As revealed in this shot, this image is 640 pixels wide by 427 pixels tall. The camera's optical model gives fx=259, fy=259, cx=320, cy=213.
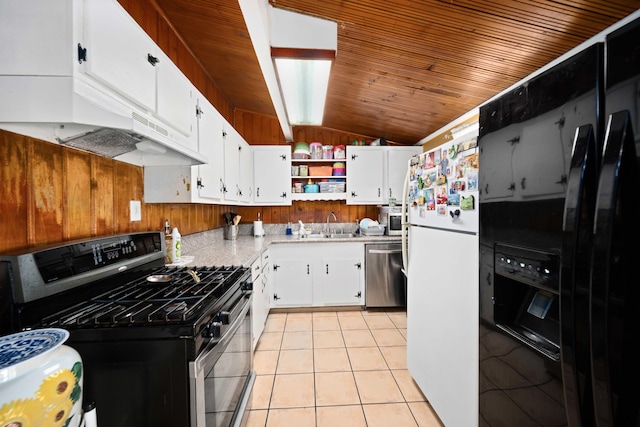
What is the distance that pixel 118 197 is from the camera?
1543mm

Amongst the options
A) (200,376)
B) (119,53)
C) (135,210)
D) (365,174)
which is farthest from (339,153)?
(200,376)

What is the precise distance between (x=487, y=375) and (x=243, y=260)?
5.22ft

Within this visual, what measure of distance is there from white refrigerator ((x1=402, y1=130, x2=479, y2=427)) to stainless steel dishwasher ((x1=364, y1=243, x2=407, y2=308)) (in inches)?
55.0

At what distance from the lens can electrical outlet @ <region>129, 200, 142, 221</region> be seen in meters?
1.65

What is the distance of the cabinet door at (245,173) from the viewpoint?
2.95 m

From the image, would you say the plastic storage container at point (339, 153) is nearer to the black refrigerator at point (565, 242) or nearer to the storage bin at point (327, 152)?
the storage bin at point (327, 152)

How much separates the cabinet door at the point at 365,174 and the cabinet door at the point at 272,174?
859 millimetres

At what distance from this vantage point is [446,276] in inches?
54.3

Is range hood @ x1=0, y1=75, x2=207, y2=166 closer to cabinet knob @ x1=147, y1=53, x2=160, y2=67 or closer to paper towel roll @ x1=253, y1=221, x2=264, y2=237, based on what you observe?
cabinet knob @ x1=147, y1=53, x2=160, y2=67

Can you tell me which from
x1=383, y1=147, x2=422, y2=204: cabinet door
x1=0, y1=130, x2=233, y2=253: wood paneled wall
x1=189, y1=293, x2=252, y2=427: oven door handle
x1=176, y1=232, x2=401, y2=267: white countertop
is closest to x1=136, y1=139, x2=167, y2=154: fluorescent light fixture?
x1=0, y1=130, x2=233, y2=253: wood paneled wall

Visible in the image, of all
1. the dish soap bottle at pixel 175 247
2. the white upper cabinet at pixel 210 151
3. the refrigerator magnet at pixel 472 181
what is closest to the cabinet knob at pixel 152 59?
the white upper cabinet at pixel 210 151

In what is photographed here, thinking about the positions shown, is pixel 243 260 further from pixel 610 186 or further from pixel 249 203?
pixel 610 186

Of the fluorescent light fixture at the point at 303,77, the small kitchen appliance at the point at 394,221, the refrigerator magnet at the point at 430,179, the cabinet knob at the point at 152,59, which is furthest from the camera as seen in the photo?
the small kitchen appliance at the point at 394,221

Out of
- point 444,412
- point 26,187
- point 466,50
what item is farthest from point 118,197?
point 466,50
